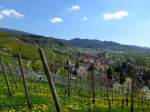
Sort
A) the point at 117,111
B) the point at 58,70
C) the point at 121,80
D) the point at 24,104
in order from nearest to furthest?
the point at 24,104 → the point at 117,111 → the point at 58,70 → the point at 121,80

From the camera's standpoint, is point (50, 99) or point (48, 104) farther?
point (50, 99)

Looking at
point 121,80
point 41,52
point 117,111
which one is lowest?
point 121,80

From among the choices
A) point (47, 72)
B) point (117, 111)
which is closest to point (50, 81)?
point (47, 72)

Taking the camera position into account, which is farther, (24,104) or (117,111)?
(117,111)

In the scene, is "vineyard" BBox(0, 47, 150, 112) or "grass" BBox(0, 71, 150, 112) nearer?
"vineyard" BBox(0, 47, 150, 112)

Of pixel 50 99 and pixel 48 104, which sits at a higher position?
pixel 48 104

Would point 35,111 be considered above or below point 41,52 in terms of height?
below

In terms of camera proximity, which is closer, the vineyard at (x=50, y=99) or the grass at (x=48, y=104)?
the vineyard at (x=50, y=99)

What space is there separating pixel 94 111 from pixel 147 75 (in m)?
172

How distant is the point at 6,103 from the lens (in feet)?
90.6

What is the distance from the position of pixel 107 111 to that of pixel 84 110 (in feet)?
11.6

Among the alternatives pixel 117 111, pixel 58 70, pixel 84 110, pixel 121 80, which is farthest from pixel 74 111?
pixel 121 80

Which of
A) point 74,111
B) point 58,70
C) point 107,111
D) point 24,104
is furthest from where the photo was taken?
point 58,70

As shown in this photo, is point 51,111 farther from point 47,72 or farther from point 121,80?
point 121,80
